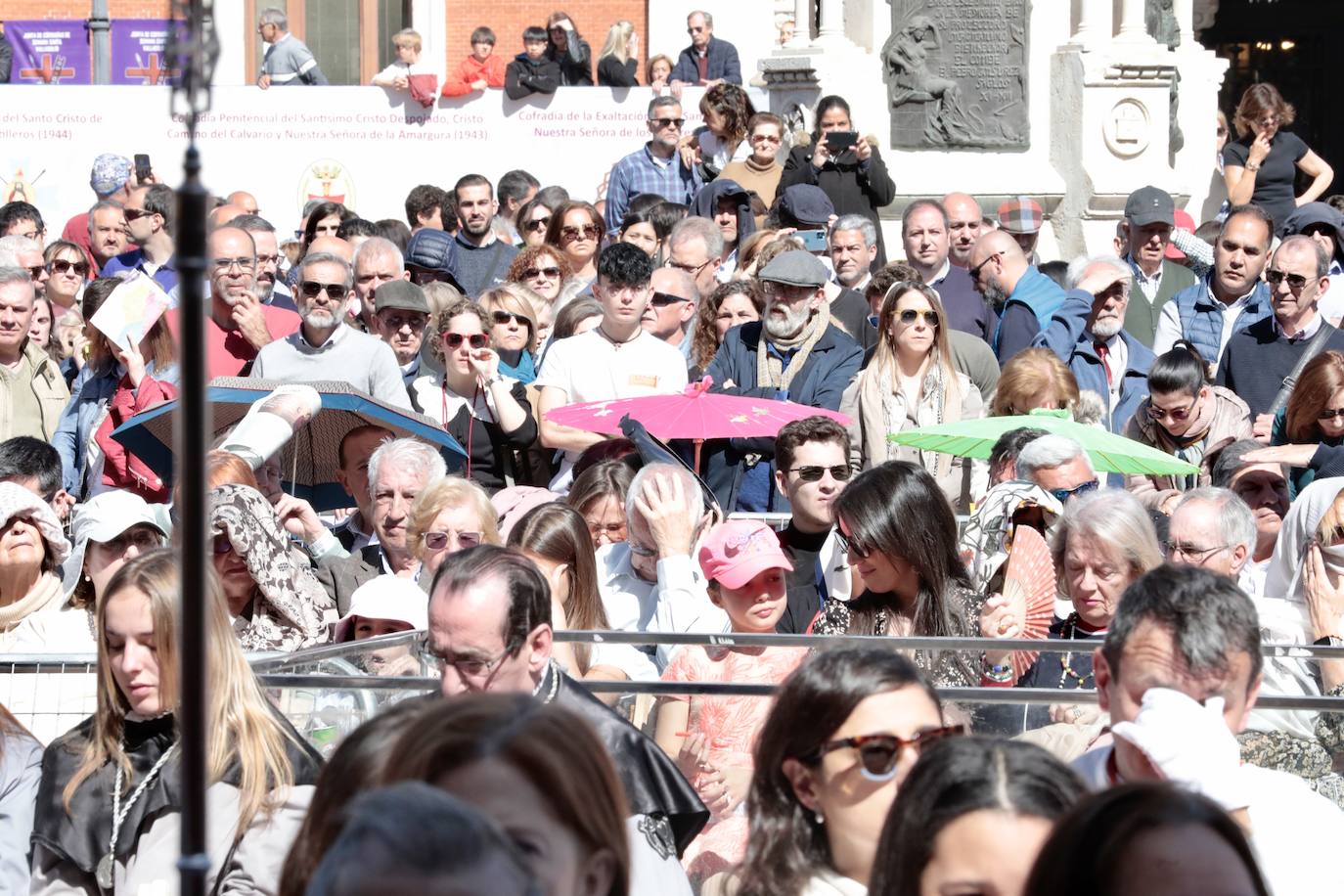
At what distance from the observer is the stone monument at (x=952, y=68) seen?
56.6ft

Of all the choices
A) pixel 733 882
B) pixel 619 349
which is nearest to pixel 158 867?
pixel 733 882

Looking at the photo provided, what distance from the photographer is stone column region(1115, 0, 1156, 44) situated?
17406 mm

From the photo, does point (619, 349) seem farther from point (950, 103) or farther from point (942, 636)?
point (950, 103)

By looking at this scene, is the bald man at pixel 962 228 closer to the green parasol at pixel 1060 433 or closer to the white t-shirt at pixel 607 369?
the white t-shirt at pixel 607 369

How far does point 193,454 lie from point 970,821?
137 cm

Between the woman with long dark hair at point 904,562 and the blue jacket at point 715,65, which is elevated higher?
the blue jacket at point 715,65

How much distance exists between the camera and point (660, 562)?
6.30 meters

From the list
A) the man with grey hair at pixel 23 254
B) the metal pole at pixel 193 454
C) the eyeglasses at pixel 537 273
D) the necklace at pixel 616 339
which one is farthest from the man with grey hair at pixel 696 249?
the metal pole at pixel 193 454

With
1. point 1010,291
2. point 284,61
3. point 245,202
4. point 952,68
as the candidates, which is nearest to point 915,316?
point 1010,291

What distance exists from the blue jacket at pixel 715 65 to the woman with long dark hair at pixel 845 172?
18.8 ft

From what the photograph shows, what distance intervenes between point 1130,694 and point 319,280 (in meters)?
5.60

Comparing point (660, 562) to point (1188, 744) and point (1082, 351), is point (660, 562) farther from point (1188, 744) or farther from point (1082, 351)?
point (1082, 351)

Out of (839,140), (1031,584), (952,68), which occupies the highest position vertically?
(952,68)

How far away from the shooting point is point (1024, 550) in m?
6.22
